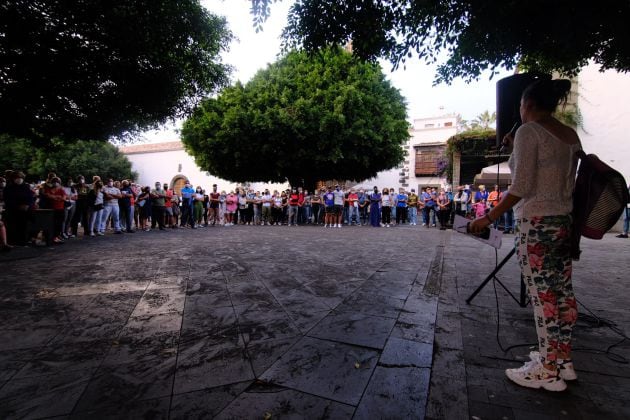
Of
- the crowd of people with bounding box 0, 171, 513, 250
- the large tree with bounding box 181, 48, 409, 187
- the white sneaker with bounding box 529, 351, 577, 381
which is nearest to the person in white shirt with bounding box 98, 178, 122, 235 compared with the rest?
the crowd of people with bounding box 0, 171, 513, 250

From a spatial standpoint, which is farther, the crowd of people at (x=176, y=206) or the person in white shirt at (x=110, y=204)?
the person in white shirt at (x=110, y=204)

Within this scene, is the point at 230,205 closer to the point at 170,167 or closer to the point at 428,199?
the point at 428,199

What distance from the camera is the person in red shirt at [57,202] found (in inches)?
331

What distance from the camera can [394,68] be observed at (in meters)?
5.18

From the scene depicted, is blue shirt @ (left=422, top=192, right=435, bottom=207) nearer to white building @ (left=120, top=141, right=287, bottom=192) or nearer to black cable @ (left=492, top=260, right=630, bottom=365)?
black cable @ (left=492, top=260, right=630, bottom=365)

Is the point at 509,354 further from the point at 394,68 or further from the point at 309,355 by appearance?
the point at 394,68

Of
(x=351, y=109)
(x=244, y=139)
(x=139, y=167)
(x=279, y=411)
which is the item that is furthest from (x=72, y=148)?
(x=279, y=411)

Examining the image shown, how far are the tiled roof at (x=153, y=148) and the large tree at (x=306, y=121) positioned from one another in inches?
639

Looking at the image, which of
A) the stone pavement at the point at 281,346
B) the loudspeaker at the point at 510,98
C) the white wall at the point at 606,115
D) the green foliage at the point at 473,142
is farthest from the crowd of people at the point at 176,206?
the loudspeaker at the point at 510,98

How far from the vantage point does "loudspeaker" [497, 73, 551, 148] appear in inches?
137

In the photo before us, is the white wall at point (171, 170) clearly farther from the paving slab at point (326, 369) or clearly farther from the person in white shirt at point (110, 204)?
the paving slab at point (326, 369)

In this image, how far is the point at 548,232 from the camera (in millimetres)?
1949

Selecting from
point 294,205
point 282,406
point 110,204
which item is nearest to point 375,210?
point 294,205

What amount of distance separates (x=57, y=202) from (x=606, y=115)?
20117mm
